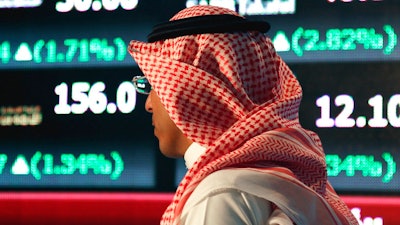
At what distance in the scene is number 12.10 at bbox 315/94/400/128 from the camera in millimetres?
2590

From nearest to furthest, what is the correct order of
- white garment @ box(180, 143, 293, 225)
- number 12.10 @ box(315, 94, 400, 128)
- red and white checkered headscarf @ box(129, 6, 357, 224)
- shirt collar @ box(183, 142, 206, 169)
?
white garment @ box(180, 143, 293, 225) → red and white checkered headscarf @ box(129, 6, 357, 224) → shirt collar @ box(183, 142, 206, 169) → number 12.10 @ box(315, 94, 400, 128)

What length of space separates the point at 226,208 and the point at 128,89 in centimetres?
174

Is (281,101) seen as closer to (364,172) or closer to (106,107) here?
(364,172)

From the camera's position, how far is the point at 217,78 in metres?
1.25

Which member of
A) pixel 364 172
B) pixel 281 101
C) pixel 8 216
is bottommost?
pixel 8 216

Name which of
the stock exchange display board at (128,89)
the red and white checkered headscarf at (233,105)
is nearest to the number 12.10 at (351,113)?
the stock exchange display board at (128,89)

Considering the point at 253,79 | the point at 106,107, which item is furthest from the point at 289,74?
the point at 106,107

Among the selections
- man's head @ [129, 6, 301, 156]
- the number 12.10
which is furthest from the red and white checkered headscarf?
the number 12.10

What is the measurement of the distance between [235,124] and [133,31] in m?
1.64

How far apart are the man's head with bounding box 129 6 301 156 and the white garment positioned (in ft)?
0.49

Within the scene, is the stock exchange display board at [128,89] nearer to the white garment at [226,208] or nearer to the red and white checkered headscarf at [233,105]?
the red and white checkered headscarf at [233,105]

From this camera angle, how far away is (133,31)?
9.18 feet

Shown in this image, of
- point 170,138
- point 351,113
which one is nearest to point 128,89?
point 351,113

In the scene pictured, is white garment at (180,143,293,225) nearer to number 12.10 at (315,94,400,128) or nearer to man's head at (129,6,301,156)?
man's head at (129,6,301,156)
